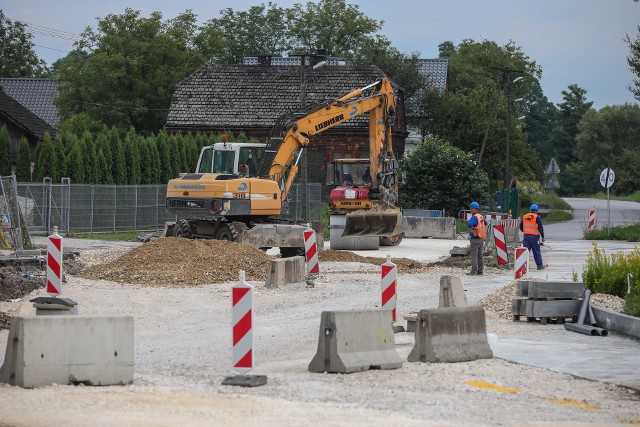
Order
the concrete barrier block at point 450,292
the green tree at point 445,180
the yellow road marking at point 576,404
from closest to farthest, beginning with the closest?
the yellow road marking at point 576,404 → the concrete barrier block at point 450,292 → the green tree at point 445,180

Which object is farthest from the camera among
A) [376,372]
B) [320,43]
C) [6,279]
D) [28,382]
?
[320,43]

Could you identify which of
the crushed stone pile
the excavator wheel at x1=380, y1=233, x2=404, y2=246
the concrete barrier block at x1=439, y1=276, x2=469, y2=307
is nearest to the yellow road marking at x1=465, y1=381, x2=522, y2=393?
the concrete barrier block at x1=439, y1=276, x2=469, y2=307

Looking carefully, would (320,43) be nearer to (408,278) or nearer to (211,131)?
(211,131)

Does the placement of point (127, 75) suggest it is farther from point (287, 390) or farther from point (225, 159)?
point (287, 390)

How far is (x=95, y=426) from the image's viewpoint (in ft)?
31.0

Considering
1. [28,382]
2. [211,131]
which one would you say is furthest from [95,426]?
[211,131]

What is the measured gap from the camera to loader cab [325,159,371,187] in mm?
45562

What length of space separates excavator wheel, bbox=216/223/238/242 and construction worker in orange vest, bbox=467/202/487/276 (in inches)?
255

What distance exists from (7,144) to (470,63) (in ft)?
264

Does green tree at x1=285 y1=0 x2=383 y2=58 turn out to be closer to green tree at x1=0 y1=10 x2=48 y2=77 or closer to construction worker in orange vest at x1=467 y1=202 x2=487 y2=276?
green tree at x1=0 y1=10 x2=48 y2=77

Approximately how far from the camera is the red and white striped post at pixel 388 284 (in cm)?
1719

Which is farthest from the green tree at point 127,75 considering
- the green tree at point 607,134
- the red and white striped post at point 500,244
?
the green tree at point 607,134

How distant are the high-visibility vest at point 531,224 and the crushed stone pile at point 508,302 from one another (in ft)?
28.1

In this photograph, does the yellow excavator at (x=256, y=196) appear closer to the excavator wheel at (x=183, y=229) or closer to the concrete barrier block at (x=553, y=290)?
the excavator wheel at (x=183, y=229)
